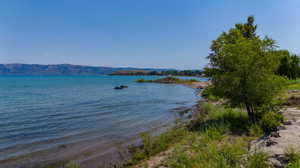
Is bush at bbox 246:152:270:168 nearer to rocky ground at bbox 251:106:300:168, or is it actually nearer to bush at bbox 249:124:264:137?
rocky ground at bbox 251:106:300:168

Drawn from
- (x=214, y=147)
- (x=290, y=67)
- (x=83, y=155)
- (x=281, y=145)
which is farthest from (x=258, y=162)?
(x=290, y=67)

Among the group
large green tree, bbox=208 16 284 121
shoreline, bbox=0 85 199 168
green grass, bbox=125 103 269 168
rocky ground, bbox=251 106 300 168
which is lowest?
shoreline, bbox=0 85 199 168

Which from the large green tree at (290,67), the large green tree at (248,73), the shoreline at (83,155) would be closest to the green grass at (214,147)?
the shoreline at (83,155)

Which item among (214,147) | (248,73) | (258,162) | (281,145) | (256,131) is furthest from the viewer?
(248,73)

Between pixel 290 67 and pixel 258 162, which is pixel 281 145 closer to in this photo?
pixel 258 162

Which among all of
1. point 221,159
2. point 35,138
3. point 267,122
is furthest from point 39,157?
point 267,122

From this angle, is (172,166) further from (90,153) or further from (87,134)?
(87,134)

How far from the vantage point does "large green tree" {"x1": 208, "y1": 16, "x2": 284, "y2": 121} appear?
349 inches

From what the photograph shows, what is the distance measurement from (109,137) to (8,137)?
6.31 m

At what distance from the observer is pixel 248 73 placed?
8938 millimetres

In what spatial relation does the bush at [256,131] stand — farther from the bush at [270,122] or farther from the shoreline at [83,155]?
the shoreline at [83,155]

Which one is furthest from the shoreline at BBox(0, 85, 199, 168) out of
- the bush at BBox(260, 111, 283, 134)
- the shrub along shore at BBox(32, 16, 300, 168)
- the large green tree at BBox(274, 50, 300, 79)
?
the large green tree at BBox(274, 50, 300, 79)

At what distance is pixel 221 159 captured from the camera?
480 cm

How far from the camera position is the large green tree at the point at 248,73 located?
29.1ft
